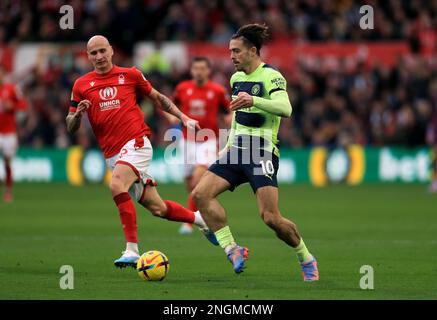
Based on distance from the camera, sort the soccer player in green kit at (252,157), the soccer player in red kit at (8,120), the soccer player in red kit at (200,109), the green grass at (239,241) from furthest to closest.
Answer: the soccer player in red kit at (8,120), the soccer player in red kit at (200,109), the soccer player in green kit at (252,157), the green grass at (239,241)

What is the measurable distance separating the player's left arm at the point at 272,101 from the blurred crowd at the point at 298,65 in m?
16.7

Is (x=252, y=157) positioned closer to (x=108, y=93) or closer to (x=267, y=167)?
(x=267, y=167)

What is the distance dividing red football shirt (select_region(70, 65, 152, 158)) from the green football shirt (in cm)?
148

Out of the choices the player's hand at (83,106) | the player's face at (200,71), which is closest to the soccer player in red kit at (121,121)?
the player's hand at (83,106)

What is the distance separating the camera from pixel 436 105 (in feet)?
82.4

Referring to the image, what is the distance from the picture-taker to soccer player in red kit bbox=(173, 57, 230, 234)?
15927 mm

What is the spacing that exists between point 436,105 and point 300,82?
14.4 feet

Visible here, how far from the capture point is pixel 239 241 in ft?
46.2

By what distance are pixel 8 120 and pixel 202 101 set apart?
7.66m

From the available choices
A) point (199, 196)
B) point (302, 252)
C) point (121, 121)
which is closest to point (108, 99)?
point (121, 121)

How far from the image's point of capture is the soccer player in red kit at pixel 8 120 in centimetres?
2144

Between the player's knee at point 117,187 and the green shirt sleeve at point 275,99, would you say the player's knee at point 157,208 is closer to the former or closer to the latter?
the player's knee at point 117,187

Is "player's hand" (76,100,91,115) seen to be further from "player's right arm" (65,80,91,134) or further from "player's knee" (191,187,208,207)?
"player's knee" (191,187,208,207)
